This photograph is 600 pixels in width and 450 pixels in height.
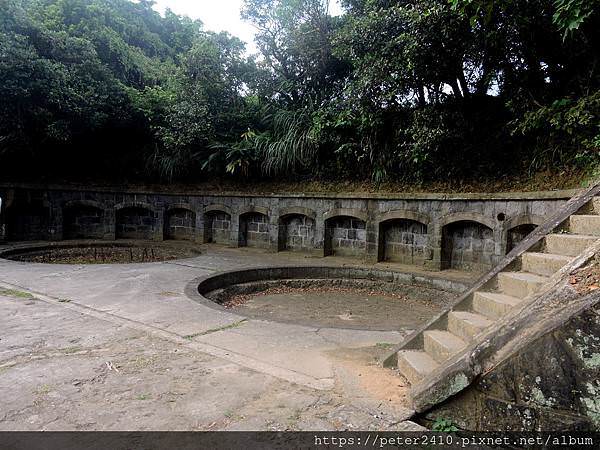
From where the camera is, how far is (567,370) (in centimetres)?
198

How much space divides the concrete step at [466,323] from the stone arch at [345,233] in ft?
19.7

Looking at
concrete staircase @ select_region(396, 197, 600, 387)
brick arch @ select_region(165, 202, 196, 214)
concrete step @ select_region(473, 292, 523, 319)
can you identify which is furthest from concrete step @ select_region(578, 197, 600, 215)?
brick arch @ select_region(165, 202, 196, 214)

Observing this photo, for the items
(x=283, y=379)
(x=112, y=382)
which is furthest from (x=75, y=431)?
(x=283, y=379)

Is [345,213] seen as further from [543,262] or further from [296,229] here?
[543,262]

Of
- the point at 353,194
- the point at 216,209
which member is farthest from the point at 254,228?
the point at 353,194

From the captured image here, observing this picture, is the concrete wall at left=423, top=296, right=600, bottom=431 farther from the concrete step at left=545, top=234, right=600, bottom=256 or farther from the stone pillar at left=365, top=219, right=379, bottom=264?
the stone pillar at left=365, top=219, right=379, bottom=264

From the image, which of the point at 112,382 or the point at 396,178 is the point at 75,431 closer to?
the point at 112,382

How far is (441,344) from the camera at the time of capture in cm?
278

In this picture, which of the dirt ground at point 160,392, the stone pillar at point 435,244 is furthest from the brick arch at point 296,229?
the dirt ground at point 160,392

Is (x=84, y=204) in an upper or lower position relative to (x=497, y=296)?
upper

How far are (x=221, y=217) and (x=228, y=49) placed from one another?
5189 millimetres

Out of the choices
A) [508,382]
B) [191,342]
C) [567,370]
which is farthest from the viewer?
[191,342]

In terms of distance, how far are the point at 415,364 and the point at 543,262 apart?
126cm

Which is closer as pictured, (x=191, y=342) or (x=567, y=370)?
(x=567, y=370)
